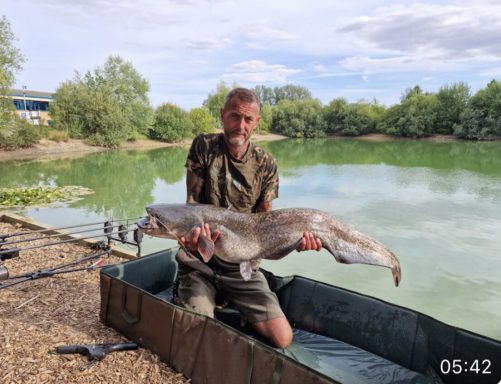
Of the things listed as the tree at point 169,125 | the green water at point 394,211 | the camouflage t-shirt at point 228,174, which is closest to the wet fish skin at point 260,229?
the camouflage t-shirt at point 228,174

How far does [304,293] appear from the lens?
4.38 meters

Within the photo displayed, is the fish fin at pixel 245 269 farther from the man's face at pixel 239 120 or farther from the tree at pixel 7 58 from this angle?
the tree at pixel 7 58

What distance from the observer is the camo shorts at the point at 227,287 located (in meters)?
3.89

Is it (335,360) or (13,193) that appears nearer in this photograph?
(335,360)

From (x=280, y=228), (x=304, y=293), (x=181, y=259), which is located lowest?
(x=304, y=293)

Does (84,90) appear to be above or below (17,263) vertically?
above

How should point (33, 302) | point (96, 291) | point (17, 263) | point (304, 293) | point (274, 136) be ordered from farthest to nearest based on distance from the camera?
point (274, 136) < point (17, 263) < point (96, 291) < point (33, 302) < point (304, 293)

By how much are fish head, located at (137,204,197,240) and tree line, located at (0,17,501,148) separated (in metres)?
30.4

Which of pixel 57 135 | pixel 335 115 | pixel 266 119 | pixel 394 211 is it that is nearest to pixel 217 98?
pixel 266 119

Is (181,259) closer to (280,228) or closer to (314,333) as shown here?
(280,228)

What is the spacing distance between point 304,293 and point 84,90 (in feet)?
149

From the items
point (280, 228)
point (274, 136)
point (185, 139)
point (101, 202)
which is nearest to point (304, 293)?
point (280, 228)

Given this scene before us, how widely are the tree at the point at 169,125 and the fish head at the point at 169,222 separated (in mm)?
49167

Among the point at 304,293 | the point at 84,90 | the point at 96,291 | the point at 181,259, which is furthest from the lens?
the point at 84,90
